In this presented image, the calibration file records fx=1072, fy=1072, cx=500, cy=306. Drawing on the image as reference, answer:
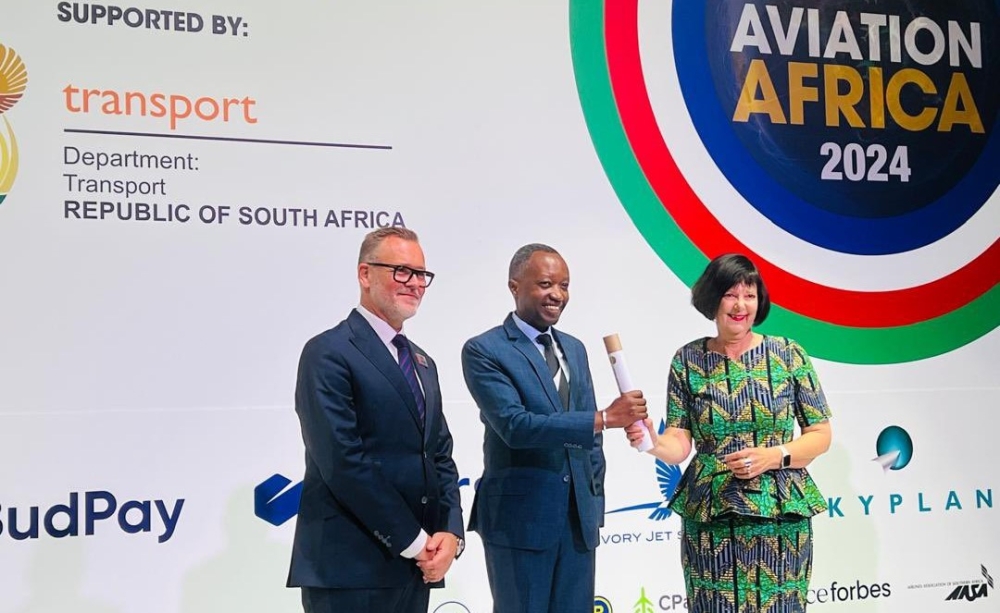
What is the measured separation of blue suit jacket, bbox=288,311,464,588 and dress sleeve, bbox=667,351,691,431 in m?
0.82

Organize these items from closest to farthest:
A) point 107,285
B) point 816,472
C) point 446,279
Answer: point 107,285 < point 446,279 < point 816,472

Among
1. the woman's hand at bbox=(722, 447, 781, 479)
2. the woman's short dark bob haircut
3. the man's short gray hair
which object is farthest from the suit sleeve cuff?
the woman's short dark bob haircut

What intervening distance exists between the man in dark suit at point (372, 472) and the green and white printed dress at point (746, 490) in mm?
786

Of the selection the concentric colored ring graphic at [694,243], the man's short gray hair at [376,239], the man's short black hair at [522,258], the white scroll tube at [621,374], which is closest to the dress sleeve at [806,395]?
the white scroll tube at [621,374]

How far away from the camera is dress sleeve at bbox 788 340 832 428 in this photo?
3.38 metres

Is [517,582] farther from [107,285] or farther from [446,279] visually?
[107,285]

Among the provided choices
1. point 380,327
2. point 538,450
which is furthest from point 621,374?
point 380,327

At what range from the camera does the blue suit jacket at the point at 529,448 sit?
3328 millimetres

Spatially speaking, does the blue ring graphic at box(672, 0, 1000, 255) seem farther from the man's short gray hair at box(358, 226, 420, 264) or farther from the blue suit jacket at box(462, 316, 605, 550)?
the man's short gray hair at box(358, 226, 420, 264)

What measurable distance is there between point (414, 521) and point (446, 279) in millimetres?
1632

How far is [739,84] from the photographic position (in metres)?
4.91

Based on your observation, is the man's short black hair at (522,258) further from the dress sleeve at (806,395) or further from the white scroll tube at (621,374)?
the dress sleeve at (806,395)

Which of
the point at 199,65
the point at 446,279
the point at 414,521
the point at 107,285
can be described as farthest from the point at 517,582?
the point at 199,65

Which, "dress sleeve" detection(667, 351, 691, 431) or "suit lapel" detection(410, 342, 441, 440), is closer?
"suit lapel" detection(410, 342, 441, 440)
